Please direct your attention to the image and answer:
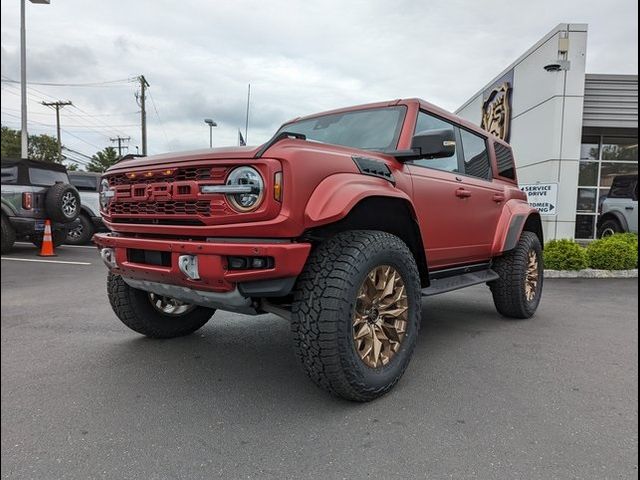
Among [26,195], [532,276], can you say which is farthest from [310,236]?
[532,276]

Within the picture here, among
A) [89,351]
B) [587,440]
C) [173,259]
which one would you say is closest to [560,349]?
[587,440]

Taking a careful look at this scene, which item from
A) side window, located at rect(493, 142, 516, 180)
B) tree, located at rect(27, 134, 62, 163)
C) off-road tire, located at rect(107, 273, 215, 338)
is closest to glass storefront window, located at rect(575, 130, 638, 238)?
side window, located at rect(493, 142, 516, 180)

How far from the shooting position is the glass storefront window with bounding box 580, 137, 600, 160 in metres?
13.1

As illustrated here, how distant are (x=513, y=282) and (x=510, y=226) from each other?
0.54 metres

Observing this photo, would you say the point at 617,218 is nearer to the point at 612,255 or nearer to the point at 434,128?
the point at 612,255

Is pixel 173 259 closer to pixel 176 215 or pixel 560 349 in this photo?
pixel 176 215

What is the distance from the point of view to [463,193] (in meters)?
3.68

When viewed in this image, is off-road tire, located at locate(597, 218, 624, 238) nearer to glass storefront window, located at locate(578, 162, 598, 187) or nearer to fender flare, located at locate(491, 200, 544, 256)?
glass storefront window, located at locate(578, 162, 598, 187)

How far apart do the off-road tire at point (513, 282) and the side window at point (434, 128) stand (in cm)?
120

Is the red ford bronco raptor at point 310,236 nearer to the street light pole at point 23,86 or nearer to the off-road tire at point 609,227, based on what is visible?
the street light pole at point 23,86

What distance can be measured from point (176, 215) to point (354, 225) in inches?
41.4

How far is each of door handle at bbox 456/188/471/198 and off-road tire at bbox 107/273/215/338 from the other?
90.7 inches

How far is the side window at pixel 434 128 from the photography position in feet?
11.2

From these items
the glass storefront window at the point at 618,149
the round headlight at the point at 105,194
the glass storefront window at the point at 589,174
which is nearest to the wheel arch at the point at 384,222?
the round headlight at the point at 105,194
